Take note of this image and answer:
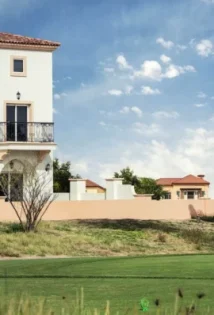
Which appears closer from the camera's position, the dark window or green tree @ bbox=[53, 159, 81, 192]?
the dark window

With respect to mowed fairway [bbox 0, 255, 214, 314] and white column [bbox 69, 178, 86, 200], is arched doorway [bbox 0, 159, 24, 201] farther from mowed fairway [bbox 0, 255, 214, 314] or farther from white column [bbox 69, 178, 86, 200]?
mowed fairway [bbox 0, 255, 214, 314]

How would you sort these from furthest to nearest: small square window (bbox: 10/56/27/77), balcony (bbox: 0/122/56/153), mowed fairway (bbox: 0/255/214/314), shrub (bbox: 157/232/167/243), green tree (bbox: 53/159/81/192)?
green tree (bbox: 53/159/81/192), small square window (bbox: 10/56/27/77), balcony (bbox: 0/122/56/153), shrub (bbox: 157/232/167/243), mowed fairway (bbox: 0/255/214/314)

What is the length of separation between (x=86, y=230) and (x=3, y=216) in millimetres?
4423

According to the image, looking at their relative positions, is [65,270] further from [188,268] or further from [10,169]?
[10,169]

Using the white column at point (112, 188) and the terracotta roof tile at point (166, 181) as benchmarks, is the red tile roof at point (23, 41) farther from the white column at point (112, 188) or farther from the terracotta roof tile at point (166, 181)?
the terracotta roof tile at point (166, 181)

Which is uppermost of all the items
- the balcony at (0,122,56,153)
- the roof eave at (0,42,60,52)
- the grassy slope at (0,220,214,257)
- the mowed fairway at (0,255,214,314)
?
the roof eave at (0,42,60,52)

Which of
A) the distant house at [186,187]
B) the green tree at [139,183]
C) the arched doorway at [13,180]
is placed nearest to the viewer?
the arched doorway at [13,180]

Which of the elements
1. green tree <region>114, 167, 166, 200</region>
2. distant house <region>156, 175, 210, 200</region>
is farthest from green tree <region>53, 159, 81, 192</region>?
distant house <region>156, 175, 210, 200</region>

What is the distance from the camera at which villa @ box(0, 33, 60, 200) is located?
40.2m

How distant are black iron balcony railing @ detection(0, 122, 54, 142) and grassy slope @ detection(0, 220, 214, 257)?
6.05 m

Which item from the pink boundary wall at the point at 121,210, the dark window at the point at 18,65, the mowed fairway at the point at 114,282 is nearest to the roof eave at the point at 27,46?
the dark window at the point at 18,65

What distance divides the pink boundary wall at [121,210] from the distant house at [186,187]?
129ft

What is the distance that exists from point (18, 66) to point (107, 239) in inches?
529

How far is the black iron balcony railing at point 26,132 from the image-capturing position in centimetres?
4006
